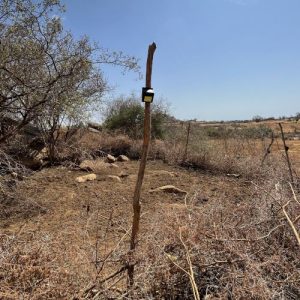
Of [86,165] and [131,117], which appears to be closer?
[86,165]

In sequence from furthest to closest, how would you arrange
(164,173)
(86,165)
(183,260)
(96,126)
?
(96,126) < (86,165) < (164,173) < (183,260)

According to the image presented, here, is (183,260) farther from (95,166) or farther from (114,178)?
(95,166)

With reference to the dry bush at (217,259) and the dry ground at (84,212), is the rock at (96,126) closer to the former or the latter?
the dry ground at (84,212)

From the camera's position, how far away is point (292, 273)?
315 centimetres

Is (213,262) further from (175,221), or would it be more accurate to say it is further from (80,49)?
(80,49)

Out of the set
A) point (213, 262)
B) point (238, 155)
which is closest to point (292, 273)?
point (213, 262)

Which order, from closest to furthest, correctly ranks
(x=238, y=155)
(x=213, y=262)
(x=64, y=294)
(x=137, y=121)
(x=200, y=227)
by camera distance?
(x=64, y=294) → (x=213, y=262) → (x=200, y=227) → (x=238, y=155) → (x=137, y=121)

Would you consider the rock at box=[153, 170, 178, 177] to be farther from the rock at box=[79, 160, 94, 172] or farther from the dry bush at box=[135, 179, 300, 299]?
the dry bush at box=[135, 179, 300, 299]

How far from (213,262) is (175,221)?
0.57 m

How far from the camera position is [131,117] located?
56.2 ft

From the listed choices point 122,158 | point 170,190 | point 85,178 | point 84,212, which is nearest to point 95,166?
→ point 85,178

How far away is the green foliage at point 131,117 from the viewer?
16.6m

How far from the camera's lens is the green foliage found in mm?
16594

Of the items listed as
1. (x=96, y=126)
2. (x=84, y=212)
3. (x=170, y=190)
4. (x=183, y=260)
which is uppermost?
(x=96, y=126)
